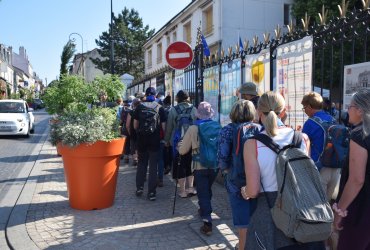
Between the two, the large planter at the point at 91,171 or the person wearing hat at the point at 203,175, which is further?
the large planter at the point at 91,171

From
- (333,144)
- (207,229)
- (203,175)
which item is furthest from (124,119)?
(333,144)

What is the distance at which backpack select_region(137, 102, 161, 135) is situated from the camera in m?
6.46

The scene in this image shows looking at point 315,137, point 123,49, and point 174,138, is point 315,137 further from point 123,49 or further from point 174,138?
point 123,49

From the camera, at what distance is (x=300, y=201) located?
2543mm

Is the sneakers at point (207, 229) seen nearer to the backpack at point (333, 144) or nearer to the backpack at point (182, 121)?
the backpack at point (333, 144)

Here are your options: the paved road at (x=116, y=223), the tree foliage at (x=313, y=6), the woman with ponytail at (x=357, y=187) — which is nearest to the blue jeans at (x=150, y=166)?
the paved road at (x=116, y=223)

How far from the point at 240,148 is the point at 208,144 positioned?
1.49 m

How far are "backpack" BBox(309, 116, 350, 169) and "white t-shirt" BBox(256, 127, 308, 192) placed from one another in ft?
3.08

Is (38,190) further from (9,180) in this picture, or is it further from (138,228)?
(138,228)

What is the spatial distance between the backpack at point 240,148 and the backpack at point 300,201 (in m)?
0.78

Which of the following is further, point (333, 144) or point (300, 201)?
point (333, 144)

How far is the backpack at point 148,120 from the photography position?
6.46 m

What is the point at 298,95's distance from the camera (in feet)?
16.7

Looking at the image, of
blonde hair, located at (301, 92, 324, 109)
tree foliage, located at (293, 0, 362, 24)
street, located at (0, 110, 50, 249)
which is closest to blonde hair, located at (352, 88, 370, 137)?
blonde hair, located at (301, 92, 324, 109)
